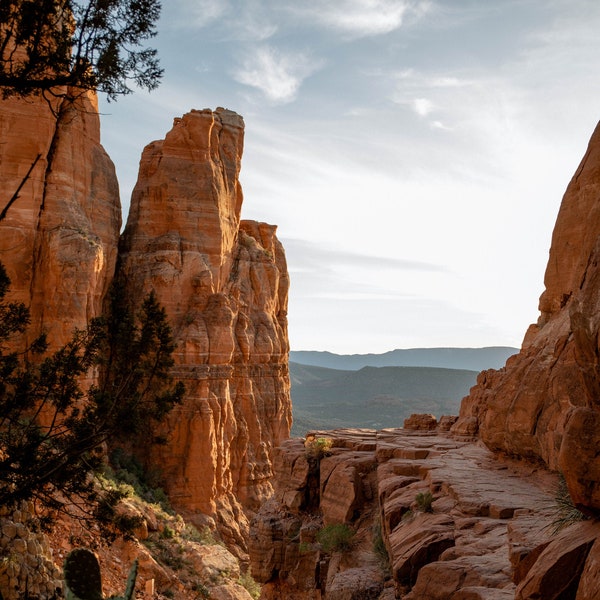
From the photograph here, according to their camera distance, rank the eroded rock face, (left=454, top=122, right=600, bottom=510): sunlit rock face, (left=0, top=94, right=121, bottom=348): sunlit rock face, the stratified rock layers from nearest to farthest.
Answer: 1. (left=454, top=122, right=600, bottom=510): sunlit rock face
2. the eroded rock face
3. (left=0, top=94, right=121, bottom=348): sunlit rock face
4. the stratified rock layers

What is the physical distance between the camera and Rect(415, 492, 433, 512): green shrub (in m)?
9.81

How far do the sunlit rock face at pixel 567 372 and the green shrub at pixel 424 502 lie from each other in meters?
2.31

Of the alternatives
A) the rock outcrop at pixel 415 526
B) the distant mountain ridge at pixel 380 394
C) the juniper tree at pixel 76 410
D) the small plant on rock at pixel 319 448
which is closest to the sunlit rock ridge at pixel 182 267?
the rock outcrop at pixel 415 526

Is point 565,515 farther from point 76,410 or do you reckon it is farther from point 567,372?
point 76,410

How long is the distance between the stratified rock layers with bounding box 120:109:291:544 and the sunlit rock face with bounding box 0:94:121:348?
5.58 metres

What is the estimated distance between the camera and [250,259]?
41938 millimetres

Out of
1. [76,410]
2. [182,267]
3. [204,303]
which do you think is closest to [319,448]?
[76,410]

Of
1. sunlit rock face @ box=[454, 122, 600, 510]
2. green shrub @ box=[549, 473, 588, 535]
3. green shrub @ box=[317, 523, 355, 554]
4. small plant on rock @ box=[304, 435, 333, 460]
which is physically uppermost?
sunlit rock face @ box=[454, 122, 600, 510]

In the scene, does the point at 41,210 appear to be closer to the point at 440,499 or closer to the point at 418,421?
the point at 418,421

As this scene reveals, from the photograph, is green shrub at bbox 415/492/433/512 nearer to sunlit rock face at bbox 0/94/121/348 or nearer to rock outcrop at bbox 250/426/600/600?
rock outcrop at bbox 250/426/600/600

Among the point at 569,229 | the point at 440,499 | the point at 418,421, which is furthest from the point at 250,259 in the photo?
the point at 440,499

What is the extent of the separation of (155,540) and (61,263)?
13319 millimetres

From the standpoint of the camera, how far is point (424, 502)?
Result: 32.2 feet

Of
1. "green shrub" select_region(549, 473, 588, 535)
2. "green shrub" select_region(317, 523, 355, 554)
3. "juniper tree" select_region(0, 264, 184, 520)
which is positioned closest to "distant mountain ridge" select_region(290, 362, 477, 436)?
"green shrub" select_region(317, 523, 355, 554)
